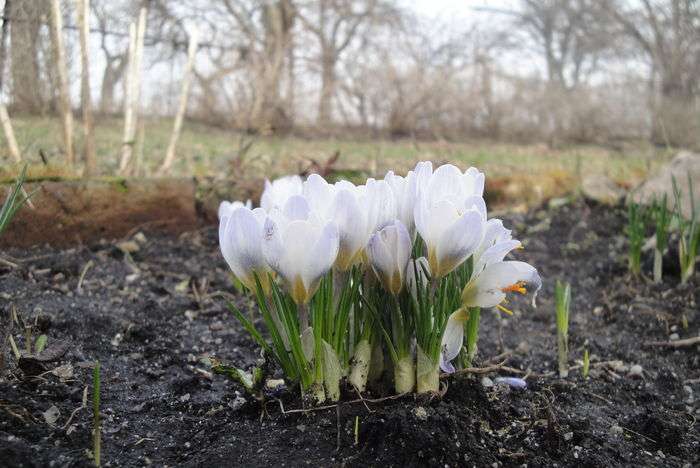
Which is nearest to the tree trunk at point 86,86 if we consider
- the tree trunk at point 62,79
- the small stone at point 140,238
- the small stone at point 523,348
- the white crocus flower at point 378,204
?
the tree trunk at point 62,79

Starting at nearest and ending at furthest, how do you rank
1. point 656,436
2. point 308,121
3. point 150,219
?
point 656,436 < point 150,219 < point 308,121

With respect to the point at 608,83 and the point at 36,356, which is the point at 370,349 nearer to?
the point at 36,356

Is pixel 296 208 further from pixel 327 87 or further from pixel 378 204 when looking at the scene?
pixel 327 87

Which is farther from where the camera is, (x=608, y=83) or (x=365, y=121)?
(x=608, y=83)

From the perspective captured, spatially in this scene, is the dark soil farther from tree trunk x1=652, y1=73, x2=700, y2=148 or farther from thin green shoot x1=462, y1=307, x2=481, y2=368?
tree trunk x1=652, y1=73, x2=700, y2=148

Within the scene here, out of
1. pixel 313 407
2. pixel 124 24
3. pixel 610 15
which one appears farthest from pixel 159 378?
pixel 610 15

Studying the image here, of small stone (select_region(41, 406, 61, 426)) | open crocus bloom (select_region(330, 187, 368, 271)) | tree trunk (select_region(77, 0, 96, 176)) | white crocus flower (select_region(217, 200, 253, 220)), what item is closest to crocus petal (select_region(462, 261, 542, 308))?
open crocus bloom (select_region(330, 187, 368, 271))
